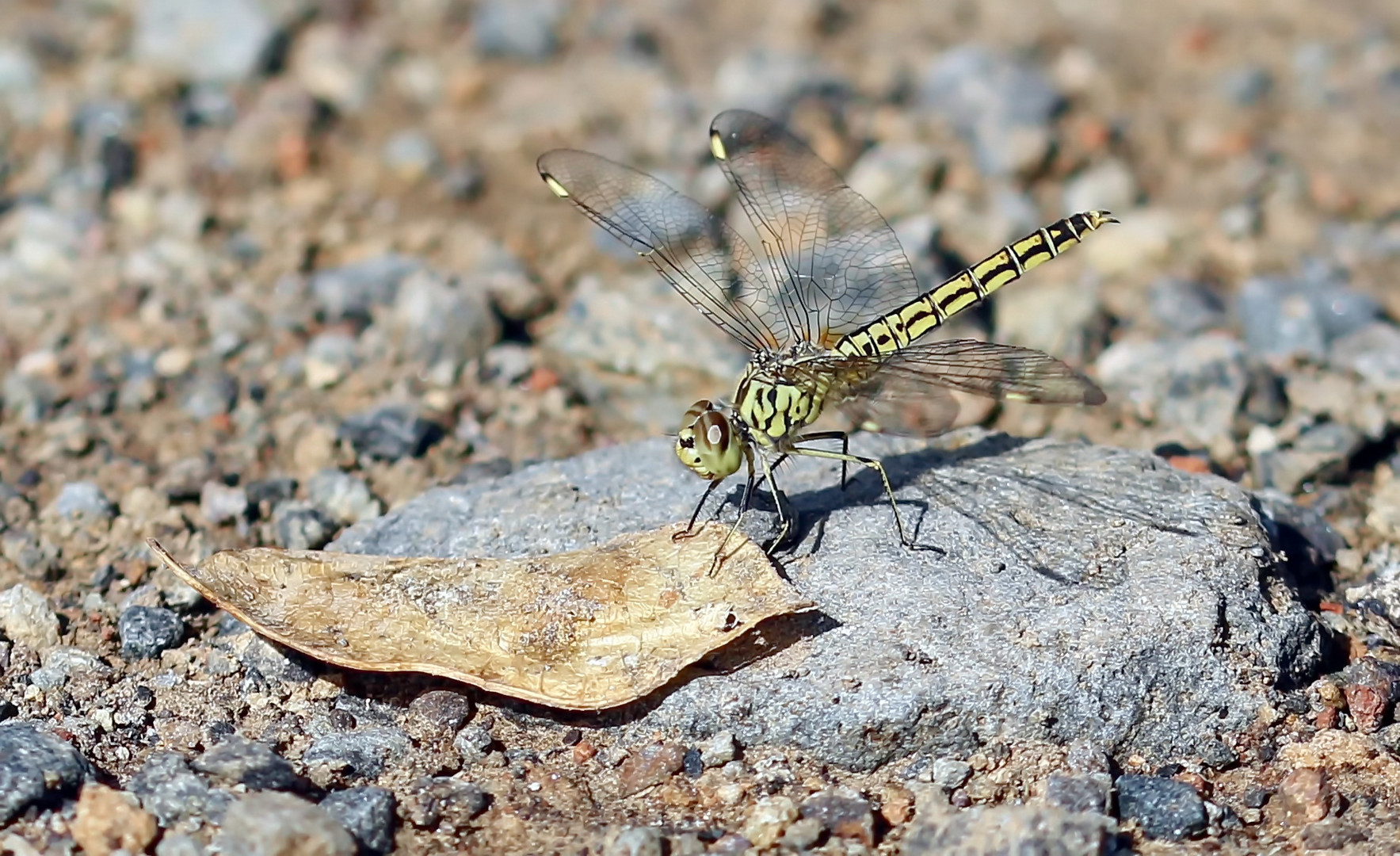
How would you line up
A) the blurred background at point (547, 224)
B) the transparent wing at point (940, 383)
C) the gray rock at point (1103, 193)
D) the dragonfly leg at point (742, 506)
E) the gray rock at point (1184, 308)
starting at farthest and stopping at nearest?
the gray rock at point (1103, 193) < the gray rock at point (1184, 308) < the blurred background at point (547, 224) < the transparent wing at point (940, 383) < the dragonfly leg at point (742, 506)

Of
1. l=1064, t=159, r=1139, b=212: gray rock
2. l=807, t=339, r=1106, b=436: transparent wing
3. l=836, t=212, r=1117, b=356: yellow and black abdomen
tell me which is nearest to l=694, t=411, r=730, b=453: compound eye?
l=807, t=339, r=1106, b=436: transparent wing

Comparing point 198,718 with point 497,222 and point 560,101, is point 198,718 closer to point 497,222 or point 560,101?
point 497,222

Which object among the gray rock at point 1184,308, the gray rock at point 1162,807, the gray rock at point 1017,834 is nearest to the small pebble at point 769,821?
the gray rock at point 1017,834

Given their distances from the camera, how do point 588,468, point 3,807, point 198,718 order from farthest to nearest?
point 588,468 < point 198,718 < point 3,807

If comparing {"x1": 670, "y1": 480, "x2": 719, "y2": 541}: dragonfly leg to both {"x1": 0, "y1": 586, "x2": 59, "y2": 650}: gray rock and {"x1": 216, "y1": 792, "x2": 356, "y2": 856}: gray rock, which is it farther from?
{"x1": 0, "y1": 586, "x2": 59, "y2": 650}: gray rock

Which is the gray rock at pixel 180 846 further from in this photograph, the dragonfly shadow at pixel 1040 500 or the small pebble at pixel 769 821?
the dragonfly shadow at pixel 1040 500

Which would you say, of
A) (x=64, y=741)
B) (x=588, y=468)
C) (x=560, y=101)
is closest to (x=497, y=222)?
(x=560, y=101)
